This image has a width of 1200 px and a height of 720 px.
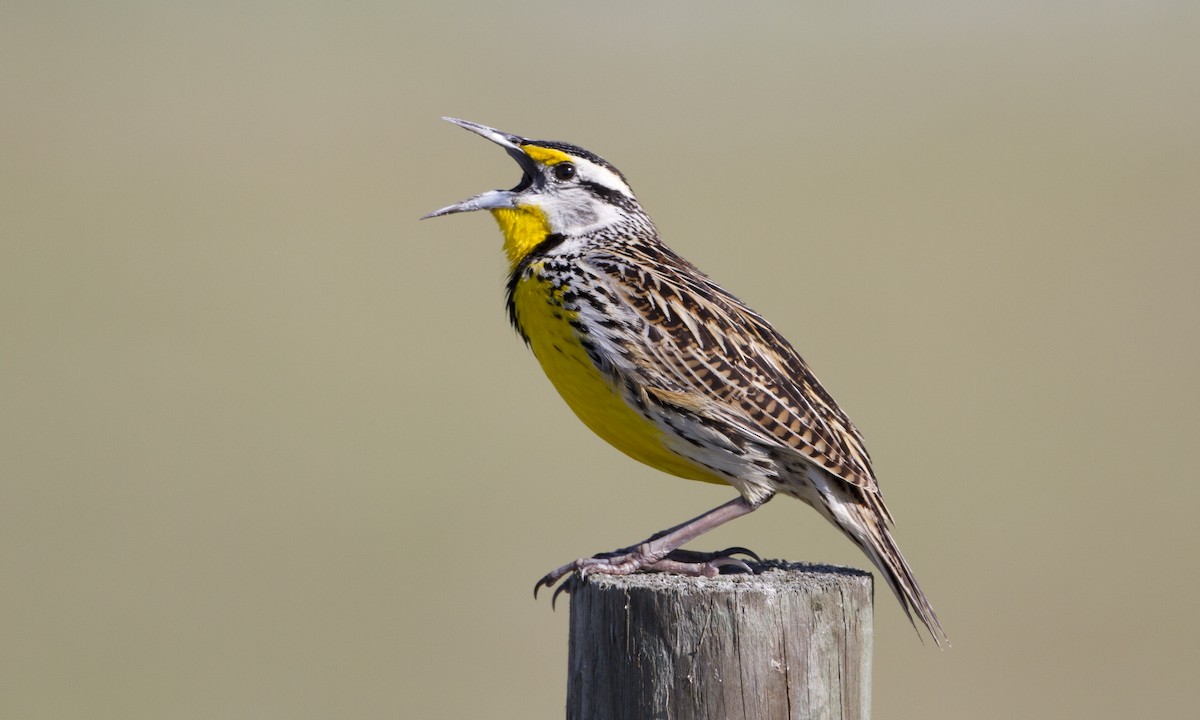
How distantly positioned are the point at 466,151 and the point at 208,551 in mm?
11880

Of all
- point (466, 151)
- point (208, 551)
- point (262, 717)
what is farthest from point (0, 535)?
point (466, 151)

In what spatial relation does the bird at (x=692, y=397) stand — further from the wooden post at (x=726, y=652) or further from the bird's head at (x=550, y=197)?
the wooden post at (x=726, y=652)

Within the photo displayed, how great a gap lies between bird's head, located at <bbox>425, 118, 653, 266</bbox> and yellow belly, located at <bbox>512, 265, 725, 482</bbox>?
24cm

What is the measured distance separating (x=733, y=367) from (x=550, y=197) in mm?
676

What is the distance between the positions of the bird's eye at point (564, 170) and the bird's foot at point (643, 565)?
0.94 meters

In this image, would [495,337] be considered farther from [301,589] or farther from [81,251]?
[301,589]

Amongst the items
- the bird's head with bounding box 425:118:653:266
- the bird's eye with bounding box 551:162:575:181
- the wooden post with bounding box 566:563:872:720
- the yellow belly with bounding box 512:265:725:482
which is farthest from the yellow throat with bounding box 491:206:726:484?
the wooden post with bounding box 566:563:872:720

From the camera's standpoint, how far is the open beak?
348cm

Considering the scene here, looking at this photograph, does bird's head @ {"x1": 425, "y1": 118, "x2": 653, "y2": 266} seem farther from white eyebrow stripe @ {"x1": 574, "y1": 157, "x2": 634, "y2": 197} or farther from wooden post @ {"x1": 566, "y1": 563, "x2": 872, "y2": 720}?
wooden post @ {"x1": 566, "y1": 563, "x2": 872, "y2": 720}

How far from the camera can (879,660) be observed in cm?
814

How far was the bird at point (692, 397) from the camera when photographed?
3123 millimetres

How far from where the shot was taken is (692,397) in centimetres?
314

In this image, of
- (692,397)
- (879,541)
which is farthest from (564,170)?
(879,541)

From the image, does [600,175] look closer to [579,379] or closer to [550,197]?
[550,197]
